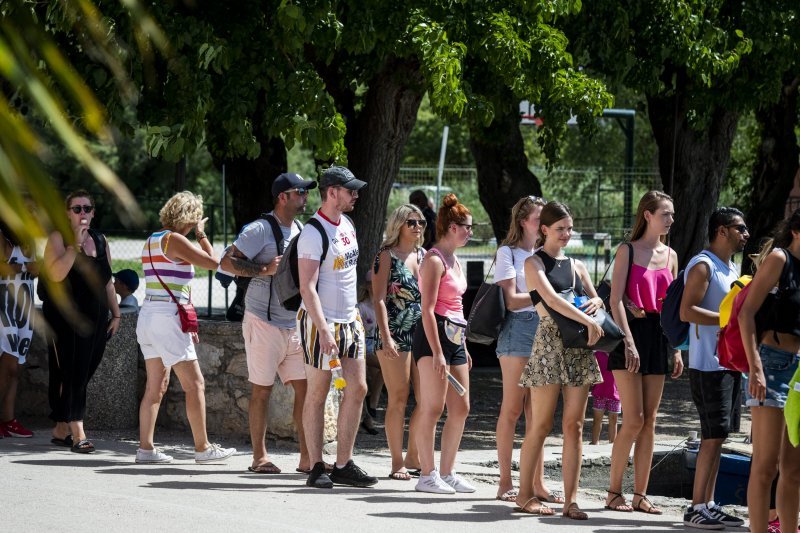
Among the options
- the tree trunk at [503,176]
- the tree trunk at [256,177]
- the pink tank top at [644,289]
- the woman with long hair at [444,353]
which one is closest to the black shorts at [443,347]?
the woman with long hair at [444,353]

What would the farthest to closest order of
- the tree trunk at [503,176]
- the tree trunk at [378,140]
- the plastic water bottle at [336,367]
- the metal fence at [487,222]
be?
1. the metal fence at [487,222]
2. the tree trunk at [503,176]
3. the tree trunk at [378,140]
4. the plastic water bottle at [336,367]

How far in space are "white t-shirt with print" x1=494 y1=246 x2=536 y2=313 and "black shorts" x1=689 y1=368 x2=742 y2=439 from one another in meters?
1.09

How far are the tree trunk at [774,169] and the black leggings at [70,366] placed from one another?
11.0 meters

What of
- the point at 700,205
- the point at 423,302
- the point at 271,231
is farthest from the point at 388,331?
the point at 700,205

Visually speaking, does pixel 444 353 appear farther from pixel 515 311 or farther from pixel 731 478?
pixel 731 478

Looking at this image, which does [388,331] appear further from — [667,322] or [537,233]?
[667,322]

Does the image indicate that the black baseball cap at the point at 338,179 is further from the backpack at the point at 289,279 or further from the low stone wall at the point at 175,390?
the low stone wall at the point at 175,390

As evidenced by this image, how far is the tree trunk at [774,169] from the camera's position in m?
17.0

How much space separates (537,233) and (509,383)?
0.91 m

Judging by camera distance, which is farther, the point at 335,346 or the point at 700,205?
the point at 700,205

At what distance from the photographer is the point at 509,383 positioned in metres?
7.00

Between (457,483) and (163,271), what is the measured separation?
2331 mm

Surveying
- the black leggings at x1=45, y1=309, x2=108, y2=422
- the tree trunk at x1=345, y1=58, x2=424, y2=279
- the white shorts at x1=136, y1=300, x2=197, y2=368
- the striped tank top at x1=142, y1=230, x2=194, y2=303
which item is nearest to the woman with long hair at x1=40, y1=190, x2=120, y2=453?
the black leggings at x1=45, y1=309, x2=108, y2=422

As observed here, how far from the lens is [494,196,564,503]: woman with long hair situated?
6941 millimetres
